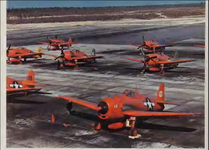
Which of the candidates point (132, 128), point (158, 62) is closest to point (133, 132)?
point (132, 128)

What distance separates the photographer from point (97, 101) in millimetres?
34594

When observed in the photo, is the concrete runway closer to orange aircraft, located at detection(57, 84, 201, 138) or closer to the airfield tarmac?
the airfield tarmac

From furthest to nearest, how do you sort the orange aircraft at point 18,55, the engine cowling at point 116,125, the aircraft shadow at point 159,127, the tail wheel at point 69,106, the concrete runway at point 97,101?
the orange aircraft at point 18,55, the tail wheel at point 69,106, the aircraft shadow at point 159,127, the engine cowling at point 116,125, the concrete runway at point 97,101

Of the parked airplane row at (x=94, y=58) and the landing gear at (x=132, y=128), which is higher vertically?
the parked airplane row at (x=94, y=58)

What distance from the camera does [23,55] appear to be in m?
56.7

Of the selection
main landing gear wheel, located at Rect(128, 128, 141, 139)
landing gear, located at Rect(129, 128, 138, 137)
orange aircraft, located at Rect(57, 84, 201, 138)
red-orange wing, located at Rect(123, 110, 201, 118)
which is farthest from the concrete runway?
red-orange wing, located at Rect(123, 110, 201, 118)

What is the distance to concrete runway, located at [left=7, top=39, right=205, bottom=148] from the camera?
25.4m

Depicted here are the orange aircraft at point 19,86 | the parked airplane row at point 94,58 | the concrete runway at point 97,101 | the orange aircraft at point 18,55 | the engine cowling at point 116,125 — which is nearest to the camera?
the concrete runway at point 97,101

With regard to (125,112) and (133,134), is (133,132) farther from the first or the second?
(125,112)

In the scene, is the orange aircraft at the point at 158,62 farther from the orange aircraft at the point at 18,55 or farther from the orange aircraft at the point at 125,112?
the orange aircraft at the point at 125,112

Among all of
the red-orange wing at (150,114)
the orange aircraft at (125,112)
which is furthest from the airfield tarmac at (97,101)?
the red-orange wing at (150,114)

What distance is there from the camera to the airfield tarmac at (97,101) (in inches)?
1001

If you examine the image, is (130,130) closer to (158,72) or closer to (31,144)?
(31,144)

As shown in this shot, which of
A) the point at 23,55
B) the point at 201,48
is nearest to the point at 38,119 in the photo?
the point at 23,55
